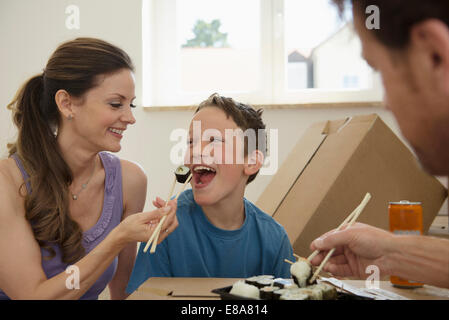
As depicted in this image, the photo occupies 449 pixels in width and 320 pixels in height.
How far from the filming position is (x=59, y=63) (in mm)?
1363

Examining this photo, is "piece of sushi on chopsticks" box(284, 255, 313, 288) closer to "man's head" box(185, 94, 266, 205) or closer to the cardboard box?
"man's head" box(185, 94, 266, 205)

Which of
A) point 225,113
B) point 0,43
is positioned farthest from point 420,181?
point 0,43

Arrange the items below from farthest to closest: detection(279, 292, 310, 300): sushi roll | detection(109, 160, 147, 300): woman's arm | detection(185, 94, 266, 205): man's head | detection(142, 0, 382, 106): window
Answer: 1. detection(142, 0, 382, 106): window
2. detection(109, 160, 147, 300): woman's arm
3. detection(185, 94, 266, 205): man's head
4. detection(279, 292, 310, 300): sushi roll

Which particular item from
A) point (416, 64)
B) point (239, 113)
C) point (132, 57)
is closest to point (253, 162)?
point (239, 113)

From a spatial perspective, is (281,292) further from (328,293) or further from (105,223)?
(105,223)

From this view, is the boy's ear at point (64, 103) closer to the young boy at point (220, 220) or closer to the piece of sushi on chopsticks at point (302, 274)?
the young boy at point (220, 220)

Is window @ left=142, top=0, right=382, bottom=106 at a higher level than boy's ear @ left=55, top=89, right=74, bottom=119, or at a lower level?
higher

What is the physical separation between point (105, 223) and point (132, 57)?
1.45 metres

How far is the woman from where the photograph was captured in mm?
1131

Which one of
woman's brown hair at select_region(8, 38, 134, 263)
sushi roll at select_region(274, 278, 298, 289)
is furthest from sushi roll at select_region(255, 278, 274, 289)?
woman's brown hair at select_region(8, 38, 134, 263)

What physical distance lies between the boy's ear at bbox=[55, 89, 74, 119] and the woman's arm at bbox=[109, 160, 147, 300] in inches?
11.6

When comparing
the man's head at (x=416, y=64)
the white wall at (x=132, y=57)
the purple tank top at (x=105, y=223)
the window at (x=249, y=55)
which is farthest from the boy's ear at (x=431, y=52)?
the window at (x=249, y=55)

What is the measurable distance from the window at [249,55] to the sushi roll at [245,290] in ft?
6.60

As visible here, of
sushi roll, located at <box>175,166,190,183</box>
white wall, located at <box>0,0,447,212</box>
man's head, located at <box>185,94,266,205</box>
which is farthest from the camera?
white wall, located at <box>0,0,447,212</box>
